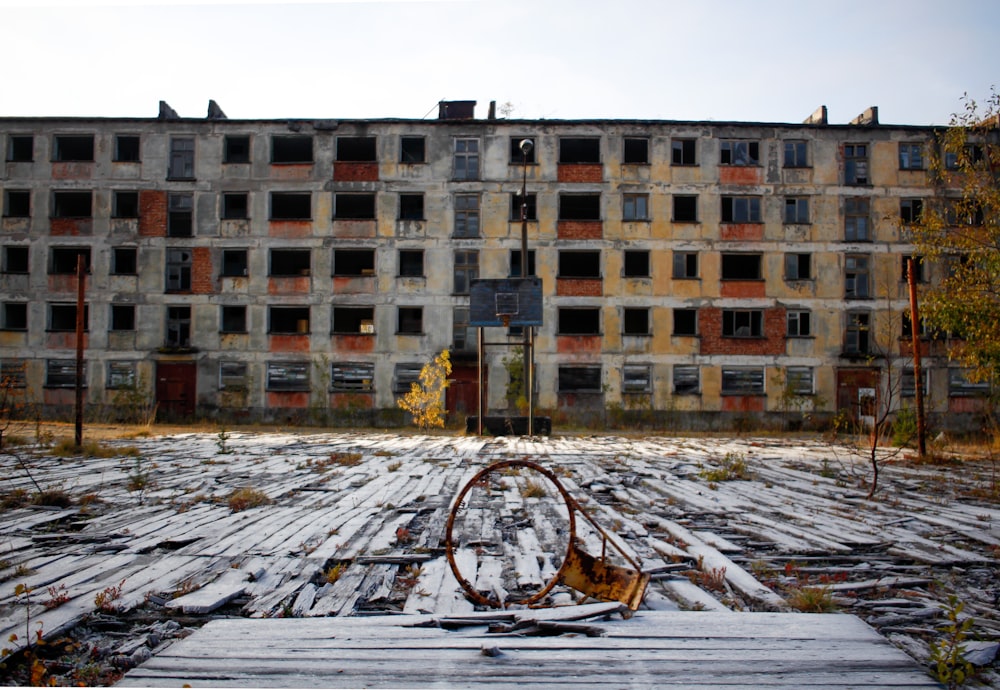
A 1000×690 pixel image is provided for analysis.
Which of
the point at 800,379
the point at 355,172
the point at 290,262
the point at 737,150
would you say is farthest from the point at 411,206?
the point at 800,379

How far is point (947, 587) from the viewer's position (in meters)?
4.32

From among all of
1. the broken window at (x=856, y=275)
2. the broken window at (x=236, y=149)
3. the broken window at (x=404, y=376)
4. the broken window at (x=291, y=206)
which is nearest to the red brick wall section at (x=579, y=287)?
the broken window at (x=404, y=376)

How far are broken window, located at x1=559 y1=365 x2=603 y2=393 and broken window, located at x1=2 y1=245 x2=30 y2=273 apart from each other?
24493mm

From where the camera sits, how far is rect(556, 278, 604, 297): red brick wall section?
89.6 feet

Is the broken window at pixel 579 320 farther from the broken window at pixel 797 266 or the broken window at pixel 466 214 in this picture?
the broken window at pixel 797 266

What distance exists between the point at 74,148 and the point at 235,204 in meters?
9.52

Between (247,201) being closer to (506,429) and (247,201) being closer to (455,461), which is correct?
(506,429)

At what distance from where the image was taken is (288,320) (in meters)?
29.7

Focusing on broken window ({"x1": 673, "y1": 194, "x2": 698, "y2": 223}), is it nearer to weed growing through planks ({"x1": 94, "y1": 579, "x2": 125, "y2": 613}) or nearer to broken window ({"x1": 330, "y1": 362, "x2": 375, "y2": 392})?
broken window ({"x1": 330, "y1": 362, "x2": 375, "y2": 392})


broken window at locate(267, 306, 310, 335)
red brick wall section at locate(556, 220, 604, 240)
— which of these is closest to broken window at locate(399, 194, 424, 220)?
broken window at locate(267, 306, 310, 335)

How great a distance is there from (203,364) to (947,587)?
2790 centimetres

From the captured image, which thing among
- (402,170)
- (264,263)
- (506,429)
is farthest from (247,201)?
(506,429)

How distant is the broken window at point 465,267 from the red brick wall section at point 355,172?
5.21 metres

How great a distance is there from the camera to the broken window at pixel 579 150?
1159 inches
